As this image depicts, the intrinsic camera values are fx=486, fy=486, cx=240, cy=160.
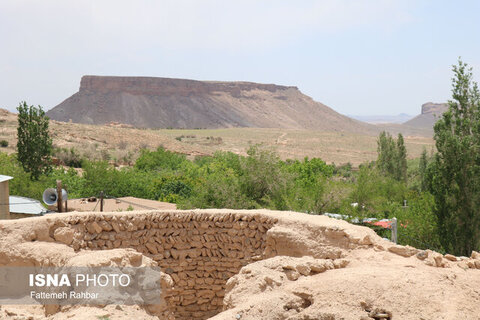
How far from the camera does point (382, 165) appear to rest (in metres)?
38.7

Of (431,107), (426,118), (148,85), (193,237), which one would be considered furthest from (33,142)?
(431,107)

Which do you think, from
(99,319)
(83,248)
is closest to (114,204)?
(83,248)

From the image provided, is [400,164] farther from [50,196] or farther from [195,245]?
[195,245]

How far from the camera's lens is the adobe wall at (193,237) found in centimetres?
852

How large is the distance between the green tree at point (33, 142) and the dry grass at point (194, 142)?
17.8 metres

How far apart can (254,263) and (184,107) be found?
4312 inches

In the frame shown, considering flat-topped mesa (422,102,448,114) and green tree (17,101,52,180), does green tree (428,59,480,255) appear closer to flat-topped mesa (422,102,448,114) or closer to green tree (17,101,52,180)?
green tree (17,101,52,180)

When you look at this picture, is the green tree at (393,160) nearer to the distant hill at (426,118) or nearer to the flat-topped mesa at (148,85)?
the flat-topped mesa at (148,85)

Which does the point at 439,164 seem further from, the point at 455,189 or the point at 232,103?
the point at 232,103

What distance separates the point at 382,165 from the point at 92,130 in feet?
121

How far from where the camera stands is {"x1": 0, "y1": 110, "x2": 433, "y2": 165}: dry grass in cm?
4975

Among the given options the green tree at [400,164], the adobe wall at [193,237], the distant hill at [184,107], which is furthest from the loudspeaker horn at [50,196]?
the distant hill at [184,107]

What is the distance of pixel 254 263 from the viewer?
23.8 feet

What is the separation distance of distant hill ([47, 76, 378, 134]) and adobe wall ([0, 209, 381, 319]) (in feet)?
317
